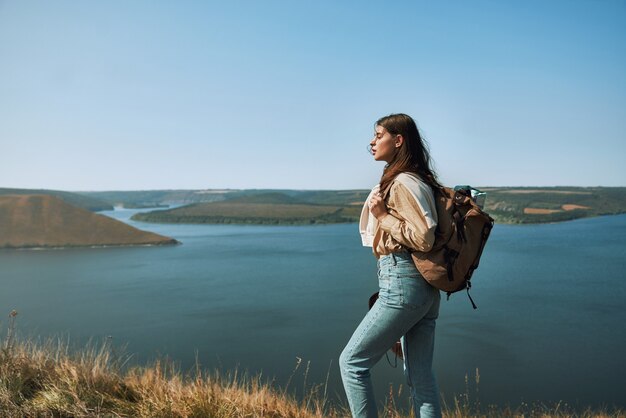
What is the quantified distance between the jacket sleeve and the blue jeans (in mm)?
69

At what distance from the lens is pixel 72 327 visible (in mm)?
10789

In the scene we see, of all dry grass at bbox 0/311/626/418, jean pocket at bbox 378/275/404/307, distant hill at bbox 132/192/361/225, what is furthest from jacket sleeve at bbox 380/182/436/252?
distant hill at bbox 132/192/361/225

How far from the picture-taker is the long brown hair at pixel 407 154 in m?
1.47

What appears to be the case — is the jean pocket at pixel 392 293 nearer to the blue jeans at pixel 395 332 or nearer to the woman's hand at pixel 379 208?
the blue jeans at pixel 395 332

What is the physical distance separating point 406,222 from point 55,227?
31955 mm

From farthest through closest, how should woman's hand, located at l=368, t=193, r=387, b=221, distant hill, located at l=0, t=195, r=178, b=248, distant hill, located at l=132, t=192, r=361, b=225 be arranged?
distant hill, located at l=132, t=192, r=361, b=225 < distant hill, located at l=0, t=195, r=178, b=248 < woman's hand, located at l=368, t=193, r=387, b=221

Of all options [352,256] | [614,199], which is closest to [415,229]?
[352,256]

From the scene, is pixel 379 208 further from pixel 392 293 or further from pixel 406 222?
pixel 392 293

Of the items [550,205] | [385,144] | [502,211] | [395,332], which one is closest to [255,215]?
[502,211]

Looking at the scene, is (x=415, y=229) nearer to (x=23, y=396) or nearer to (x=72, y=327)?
(x=23, y=396)

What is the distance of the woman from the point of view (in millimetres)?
1369

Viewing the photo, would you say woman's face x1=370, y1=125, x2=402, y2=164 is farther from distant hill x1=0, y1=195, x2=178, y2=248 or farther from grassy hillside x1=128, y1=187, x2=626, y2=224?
grassy hillside x1=128, y1=187, x2=626, y2=224

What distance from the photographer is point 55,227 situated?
29.3 meters

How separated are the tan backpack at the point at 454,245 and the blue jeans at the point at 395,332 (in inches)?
2.0
